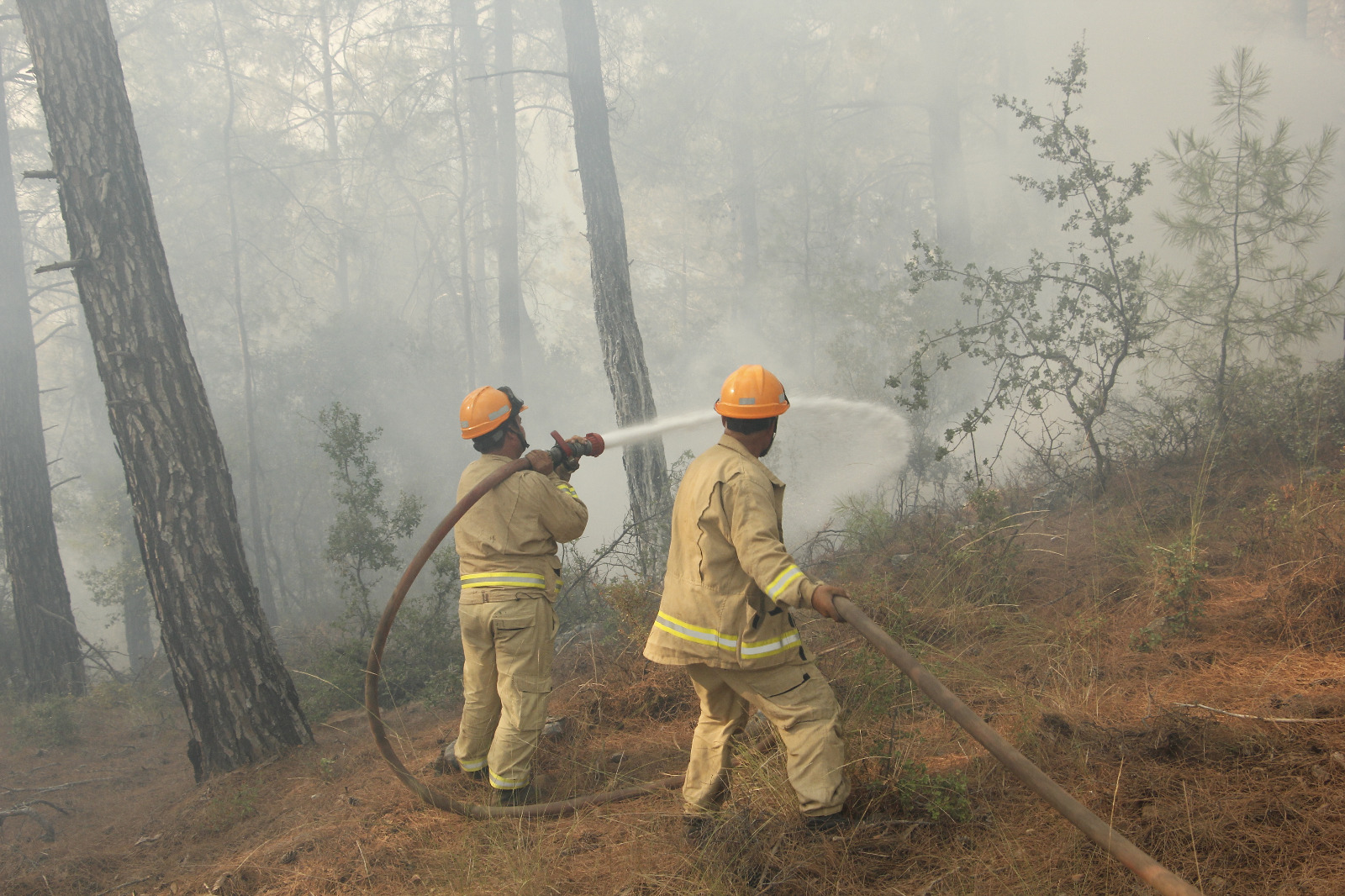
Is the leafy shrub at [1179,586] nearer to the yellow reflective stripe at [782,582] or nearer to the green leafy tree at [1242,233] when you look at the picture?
the yellow reflective stripe at [782,582]

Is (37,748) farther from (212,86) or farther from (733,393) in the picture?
(212,86)

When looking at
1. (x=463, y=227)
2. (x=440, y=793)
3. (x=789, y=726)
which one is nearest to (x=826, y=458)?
(x=463, y=227)

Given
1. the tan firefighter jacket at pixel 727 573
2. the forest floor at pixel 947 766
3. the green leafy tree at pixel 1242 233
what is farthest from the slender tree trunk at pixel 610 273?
the green leafy tree at pixel 1242 233

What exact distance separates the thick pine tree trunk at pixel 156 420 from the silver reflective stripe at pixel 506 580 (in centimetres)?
218

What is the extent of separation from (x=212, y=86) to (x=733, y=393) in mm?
18639

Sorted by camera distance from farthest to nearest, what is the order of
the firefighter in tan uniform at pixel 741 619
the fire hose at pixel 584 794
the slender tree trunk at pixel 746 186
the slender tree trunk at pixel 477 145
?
the slender tree trunk at pixel 746 186 → the slender tree trunk at pixel 477 145 → the firefighter in tan uniform at pixel 741 619 → the fire hose at pixel 584 794

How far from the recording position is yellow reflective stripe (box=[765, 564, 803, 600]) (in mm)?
2568

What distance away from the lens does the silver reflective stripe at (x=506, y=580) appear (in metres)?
3.74

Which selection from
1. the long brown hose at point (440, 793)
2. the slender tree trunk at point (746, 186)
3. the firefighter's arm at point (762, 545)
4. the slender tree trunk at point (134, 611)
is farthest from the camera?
the slender tree trunk at point (746, 186)

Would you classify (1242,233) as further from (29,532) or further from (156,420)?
(29,532)

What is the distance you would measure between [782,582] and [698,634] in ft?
1.49

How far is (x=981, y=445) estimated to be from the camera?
16.0m

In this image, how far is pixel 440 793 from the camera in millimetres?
3828

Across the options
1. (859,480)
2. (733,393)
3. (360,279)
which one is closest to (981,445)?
(859,480)
